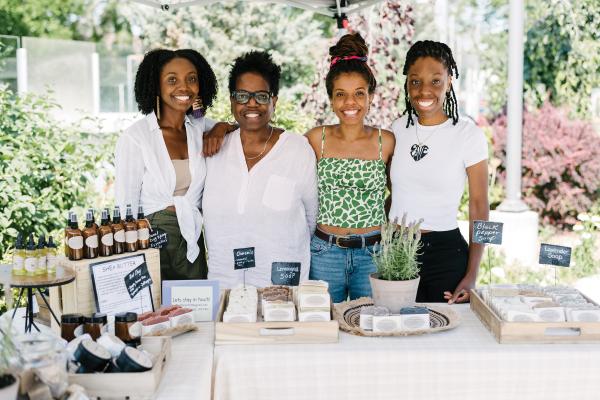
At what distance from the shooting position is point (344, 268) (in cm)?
255

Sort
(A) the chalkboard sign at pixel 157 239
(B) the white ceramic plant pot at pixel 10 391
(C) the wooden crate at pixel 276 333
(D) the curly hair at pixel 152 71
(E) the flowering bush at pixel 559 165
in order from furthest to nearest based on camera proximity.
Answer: (E) the flowering bush at pixel 559 165 → (D) the curly hair at pixel 152 71 → (A) the chalkboard sign at pixel 157 239 → (C) the wooden crate at pixel 276 333 → (B) the white ceramic plant pot at pixel 10 391

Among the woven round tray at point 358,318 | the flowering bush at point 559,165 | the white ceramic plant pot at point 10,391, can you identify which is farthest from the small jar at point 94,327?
the flowering bush at point 559,165

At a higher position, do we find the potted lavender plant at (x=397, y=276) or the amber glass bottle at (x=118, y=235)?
the amber glass bottle at (x=118, y=235)

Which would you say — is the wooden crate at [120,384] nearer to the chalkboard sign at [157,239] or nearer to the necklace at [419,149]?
the chalkboard sign at [157,239]

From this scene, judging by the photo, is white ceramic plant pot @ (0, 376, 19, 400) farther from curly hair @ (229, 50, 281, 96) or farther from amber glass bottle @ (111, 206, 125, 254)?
curly hair @ (229, 50, 281, 96)

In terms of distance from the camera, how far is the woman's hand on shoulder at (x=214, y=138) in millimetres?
2707

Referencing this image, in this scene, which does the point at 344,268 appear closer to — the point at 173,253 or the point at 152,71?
the point at 173,253

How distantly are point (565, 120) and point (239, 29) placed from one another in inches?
260

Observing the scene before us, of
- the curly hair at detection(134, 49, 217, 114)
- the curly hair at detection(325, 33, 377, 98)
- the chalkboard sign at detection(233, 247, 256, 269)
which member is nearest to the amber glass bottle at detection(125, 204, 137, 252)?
the chalkboard sign at detection(233, 247, 256, 269)

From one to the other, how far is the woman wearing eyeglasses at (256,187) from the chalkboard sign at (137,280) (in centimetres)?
57

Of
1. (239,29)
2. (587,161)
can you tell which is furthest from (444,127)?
(239,29)

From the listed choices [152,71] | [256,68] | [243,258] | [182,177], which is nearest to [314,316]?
[243,258]

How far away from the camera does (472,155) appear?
2.52m

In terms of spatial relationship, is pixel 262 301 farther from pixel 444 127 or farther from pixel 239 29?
pixel 239 29
